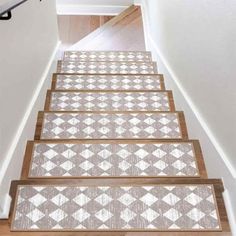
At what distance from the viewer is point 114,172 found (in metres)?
1.68

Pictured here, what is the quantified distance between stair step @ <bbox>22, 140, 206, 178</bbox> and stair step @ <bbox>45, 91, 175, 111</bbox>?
25.3 inches

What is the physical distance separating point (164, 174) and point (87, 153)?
450 millimetres

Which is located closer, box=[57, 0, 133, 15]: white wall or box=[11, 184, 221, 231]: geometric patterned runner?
box=[11, 184, 221, 231]: geometric patterned runner

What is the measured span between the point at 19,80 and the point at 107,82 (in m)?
1.23

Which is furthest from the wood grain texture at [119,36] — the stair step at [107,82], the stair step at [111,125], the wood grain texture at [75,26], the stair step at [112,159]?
the stair step at [112,159]

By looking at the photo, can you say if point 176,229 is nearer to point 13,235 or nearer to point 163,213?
point 163,213

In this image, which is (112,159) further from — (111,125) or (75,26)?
(75,26)

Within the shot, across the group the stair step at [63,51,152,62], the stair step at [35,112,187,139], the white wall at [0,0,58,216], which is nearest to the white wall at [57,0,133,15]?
the stair step at [63,51,152,62]

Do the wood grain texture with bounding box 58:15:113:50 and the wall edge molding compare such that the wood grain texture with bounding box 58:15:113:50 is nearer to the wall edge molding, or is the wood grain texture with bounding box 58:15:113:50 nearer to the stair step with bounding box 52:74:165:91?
the stair step with bounding box 52:74:165:91

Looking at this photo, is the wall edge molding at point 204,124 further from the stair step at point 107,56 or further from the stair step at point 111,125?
the stair step at point 107,56

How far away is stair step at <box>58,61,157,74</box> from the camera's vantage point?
334 cm

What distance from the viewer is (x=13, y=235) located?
4.30 feet

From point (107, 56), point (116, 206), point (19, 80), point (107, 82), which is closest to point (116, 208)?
point (116, 206)

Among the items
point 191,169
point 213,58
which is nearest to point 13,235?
point 191,169
